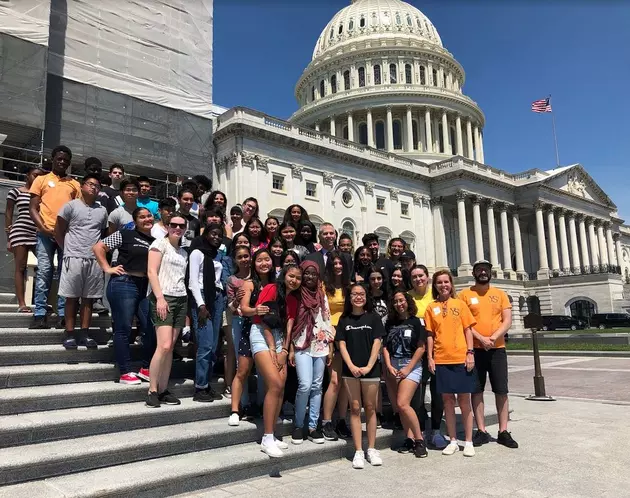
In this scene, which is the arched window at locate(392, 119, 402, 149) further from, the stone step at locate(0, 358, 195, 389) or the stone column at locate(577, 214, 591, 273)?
the stone step at locate(0, 358, 195, 389)

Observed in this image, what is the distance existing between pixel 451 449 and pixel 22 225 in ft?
23.6

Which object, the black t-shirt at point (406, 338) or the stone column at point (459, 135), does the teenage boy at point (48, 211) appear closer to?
the black t-shirt at point (406, 338)

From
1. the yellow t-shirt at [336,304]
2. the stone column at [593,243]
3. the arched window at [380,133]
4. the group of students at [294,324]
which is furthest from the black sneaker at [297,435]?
the stone column at [593,243]

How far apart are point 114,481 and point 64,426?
3.26 feet

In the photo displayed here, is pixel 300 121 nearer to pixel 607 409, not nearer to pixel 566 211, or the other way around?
pixel 566 211

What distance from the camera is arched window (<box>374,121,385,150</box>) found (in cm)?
6694

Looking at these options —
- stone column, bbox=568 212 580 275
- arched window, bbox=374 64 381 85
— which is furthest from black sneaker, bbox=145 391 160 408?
arched window, bbox=374 64 381 85

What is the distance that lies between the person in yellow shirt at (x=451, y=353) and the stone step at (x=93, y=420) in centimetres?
275

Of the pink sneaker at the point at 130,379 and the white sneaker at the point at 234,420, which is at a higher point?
the pink sneaker at the point at 130,379

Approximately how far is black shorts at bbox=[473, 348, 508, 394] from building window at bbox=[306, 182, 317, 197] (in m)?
36.9

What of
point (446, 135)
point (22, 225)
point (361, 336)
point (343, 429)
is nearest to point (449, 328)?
point (361, 336)

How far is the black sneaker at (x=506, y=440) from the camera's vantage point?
654 centimetres

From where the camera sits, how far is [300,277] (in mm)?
6180

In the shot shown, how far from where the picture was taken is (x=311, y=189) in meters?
43.7
